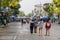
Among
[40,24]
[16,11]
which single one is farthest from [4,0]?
[16,11]

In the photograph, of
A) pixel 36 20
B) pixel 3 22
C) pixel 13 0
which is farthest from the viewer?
pixel 13 0

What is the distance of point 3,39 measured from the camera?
24719 millimetres

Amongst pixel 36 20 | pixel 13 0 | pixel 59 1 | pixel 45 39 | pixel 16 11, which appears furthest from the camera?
pixel 16 11

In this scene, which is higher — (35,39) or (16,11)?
(35,39)

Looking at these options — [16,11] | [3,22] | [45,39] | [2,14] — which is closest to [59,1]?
[2,14]

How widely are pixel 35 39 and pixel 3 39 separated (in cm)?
261

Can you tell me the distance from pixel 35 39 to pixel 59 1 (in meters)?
67.0

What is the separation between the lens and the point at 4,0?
60500 mm

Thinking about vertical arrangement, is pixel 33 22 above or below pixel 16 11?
above

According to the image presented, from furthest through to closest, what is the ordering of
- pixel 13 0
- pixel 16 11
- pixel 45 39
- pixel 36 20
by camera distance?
pixel 16 11, pixel 13 0, pixel 36 20, pixel 45 39

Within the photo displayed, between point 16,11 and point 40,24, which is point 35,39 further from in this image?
point 16,11

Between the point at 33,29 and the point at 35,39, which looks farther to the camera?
the point at 33,29

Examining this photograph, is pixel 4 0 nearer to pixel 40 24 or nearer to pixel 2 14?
pixel 2 14

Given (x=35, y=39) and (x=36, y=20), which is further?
(x=36, y=20)
